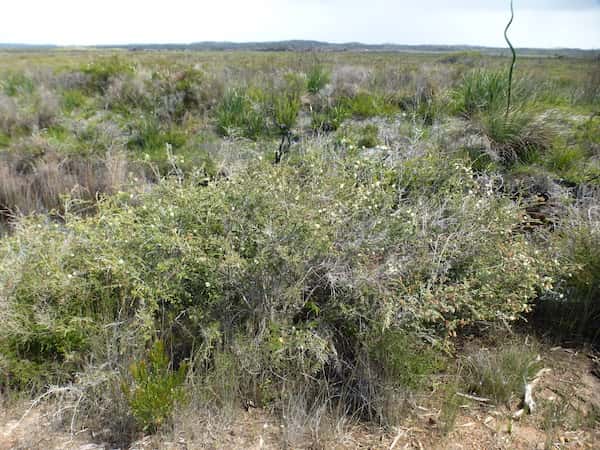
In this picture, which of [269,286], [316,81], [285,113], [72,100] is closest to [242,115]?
[285,113]

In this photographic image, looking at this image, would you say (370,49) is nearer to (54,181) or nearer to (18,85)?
(18,85)

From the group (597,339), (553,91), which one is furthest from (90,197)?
(553,91)

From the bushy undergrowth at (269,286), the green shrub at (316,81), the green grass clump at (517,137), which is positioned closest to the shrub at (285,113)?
the green shrub at (316,81)

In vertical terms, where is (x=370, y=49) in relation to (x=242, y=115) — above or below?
above

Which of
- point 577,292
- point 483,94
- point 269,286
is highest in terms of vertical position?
point 483,94

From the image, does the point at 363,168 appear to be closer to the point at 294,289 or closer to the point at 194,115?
the point at 294,289

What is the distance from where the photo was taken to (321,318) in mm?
2812

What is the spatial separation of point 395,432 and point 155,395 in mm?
1305

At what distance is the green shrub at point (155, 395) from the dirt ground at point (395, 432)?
0.11 metres

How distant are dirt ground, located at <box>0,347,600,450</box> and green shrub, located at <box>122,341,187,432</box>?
0.36ft

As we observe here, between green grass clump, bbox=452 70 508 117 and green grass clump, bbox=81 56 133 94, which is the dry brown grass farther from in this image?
green grass clump, bbox=452 70 508 117

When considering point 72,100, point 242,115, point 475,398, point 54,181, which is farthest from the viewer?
point 72,100

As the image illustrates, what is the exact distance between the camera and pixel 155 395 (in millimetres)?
2361

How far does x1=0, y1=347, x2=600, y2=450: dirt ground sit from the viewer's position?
2.47m
